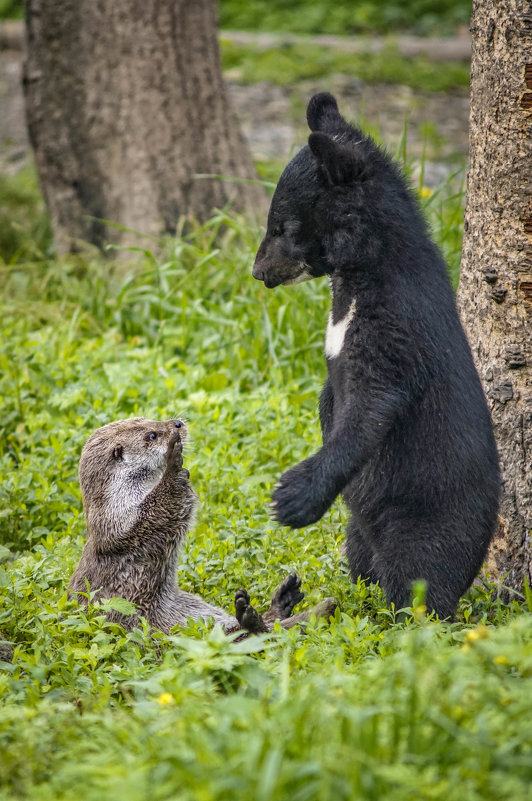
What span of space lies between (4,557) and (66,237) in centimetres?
449

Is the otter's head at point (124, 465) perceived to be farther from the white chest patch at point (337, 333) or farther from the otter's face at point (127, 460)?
the white chest patch at point (337, 333)

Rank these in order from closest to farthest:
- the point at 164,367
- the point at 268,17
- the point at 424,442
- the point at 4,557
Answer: the point at 424,442 < the point at 4,557 < the point at 164,367 < the point at 268,17

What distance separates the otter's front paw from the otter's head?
800 millimetres

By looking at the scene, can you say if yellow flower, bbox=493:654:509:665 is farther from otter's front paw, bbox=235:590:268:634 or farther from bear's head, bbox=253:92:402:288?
bear's head, bbox=253:92:402:288

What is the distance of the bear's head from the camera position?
384cm

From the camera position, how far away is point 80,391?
631 centimetres

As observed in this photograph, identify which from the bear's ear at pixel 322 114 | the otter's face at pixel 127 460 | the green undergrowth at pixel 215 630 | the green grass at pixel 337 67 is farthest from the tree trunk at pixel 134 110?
the green grass at pixel 337 67

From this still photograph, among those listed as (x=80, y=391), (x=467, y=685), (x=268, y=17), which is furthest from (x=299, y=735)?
(x=268, y=17)

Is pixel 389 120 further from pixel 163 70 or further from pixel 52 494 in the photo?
pixel 52 494

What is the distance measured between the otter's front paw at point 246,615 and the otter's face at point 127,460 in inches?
35.1

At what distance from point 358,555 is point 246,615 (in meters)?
0.71

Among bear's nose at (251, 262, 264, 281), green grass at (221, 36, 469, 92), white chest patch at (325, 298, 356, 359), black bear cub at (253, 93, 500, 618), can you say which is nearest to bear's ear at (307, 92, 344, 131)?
black bear cub at (253, 93, 500, 618)

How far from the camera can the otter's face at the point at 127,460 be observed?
4.53 meters

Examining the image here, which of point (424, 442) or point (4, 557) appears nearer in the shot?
point (424, 442)
